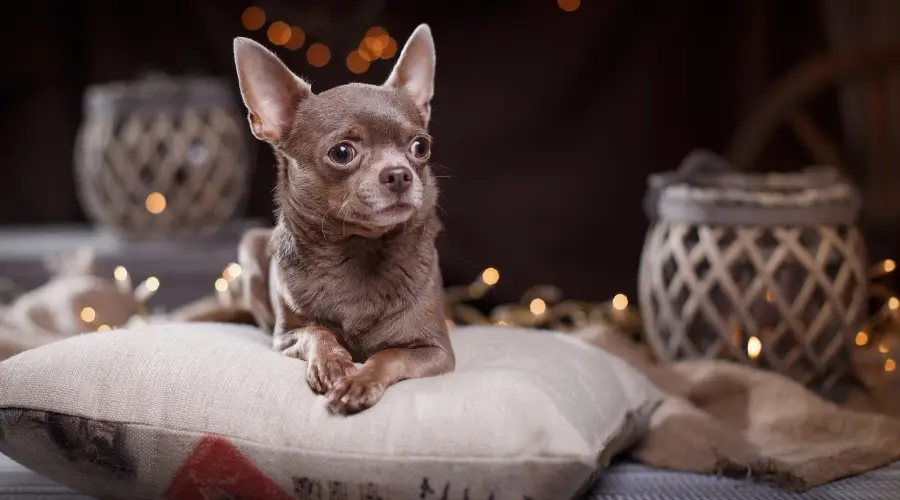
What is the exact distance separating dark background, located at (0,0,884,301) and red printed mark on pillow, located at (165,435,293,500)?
2080 millimetres

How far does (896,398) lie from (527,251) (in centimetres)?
175

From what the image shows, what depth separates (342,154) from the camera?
56.5 inches

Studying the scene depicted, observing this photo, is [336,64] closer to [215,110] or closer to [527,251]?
[215,110]

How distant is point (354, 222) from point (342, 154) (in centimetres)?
10

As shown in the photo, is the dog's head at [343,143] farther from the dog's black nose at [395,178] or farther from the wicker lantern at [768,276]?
the wicker lantern at [768,276]

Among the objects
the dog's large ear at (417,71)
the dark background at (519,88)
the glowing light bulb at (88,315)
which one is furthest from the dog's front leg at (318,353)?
the dark background at (519,88)

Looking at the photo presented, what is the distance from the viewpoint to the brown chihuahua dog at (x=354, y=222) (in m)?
1.42

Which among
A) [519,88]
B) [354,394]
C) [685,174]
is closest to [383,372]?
[354,394]

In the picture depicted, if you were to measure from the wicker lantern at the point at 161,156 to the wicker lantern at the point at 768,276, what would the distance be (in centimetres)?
149

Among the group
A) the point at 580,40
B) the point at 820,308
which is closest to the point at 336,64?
the point at 580,40

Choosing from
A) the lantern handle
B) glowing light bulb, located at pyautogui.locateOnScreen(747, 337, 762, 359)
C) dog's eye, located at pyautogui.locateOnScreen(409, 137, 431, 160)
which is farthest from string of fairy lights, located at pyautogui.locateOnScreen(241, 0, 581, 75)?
dog's eye, located at pyautogui.locateOnScreen(409, 137, 431, 160)

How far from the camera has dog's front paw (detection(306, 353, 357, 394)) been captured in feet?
4.57

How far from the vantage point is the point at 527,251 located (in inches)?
145

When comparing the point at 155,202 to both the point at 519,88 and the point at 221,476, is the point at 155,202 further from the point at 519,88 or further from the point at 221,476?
the point at 221,476
